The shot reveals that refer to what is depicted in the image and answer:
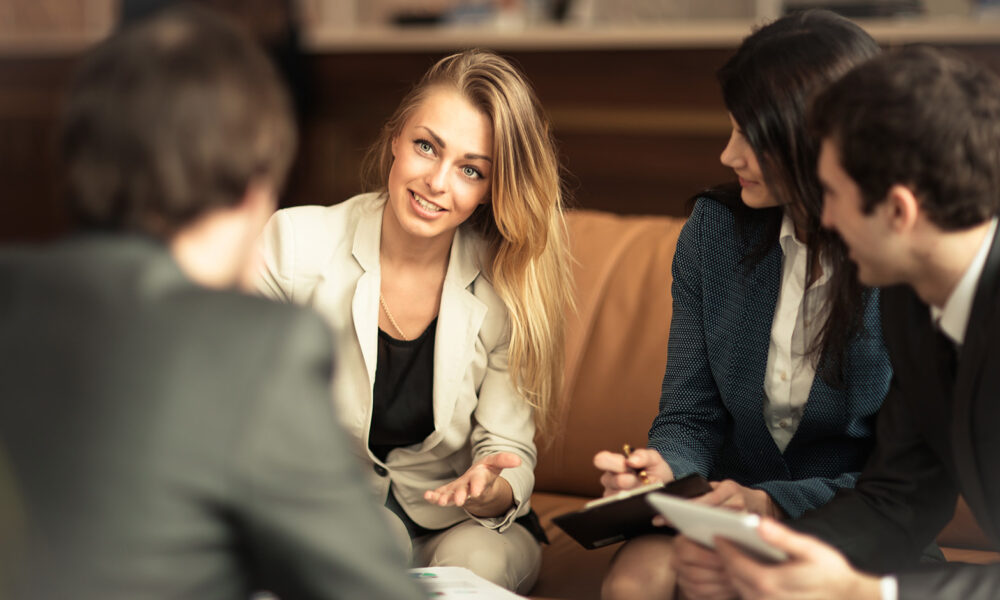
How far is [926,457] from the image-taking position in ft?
5.00

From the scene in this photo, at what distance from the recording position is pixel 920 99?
124cm

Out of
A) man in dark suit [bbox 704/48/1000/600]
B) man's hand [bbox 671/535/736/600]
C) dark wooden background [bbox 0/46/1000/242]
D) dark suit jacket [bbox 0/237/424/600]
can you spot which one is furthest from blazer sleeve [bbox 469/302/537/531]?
dark wooden background [bbox 0/46/1000/242]

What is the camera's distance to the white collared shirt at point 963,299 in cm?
131

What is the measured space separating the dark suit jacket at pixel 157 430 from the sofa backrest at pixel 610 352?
50.9 inches

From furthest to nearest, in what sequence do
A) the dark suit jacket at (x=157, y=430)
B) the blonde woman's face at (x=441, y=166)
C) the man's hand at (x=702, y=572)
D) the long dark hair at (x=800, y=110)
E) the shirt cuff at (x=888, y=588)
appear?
the blonde woman's face at (x=441, y=166), the long dark hair at (x=800, y=110), the man's hand at (x=702, y=572), the shirt cuff at (x=888, y=588), the dark suit jacket at (x=157, y=430)

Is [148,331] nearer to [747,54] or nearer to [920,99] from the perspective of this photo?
[920,99]

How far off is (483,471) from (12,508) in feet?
2.88

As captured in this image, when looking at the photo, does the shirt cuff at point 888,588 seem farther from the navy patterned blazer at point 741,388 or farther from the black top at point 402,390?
the black top at point 402,390

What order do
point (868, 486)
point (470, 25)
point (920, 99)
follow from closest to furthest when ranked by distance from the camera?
point (920, 99) < point (868, 486) < point (470, 25)

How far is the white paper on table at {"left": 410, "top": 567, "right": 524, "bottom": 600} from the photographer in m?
1.49

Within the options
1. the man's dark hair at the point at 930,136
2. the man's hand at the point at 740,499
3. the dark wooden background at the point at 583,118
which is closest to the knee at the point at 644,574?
the man's hand at the point at 740,499

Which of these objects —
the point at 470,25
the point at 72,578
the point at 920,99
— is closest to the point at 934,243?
the point at 920,99

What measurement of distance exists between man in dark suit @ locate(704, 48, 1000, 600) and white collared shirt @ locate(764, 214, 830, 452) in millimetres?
288

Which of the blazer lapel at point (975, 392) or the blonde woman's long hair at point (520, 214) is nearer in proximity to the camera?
the blazer lapel at point (975, 392)
